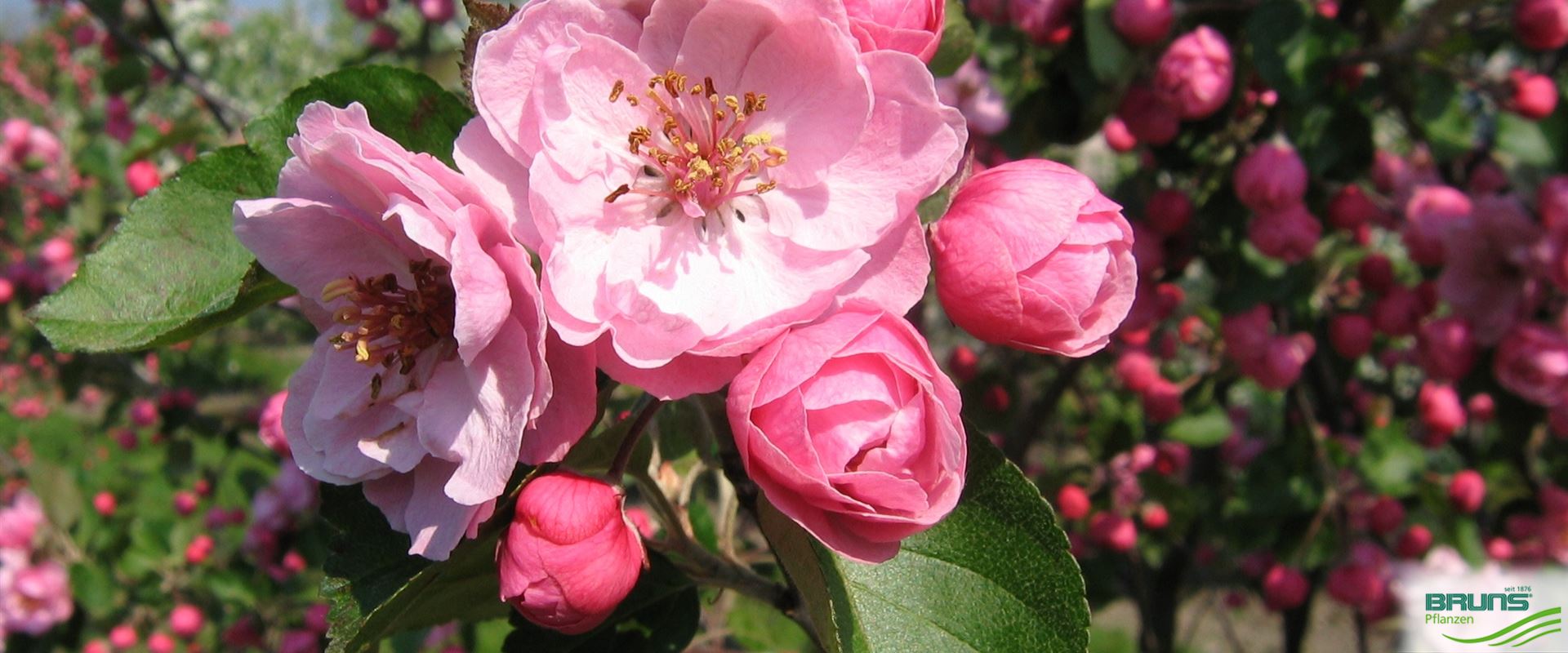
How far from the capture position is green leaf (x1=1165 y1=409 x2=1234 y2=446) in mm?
2570

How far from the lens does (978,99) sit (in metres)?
2.73

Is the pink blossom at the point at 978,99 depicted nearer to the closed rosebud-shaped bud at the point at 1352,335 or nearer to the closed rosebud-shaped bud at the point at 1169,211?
the closed rosebud-shaped bud at the point at 1169,211

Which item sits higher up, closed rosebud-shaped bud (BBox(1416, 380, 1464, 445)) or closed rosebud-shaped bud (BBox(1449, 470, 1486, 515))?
closed rosebud-shaped bud (BBox(1416, 380, 1464, 445))

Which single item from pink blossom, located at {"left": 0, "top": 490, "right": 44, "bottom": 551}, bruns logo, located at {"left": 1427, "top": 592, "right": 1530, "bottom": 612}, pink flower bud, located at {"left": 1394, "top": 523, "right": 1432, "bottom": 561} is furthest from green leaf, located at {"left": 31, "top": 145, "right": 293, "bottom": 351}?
pink blossom, located at {"left": 0, "top": 490, "right": 44, "bottom": 551}

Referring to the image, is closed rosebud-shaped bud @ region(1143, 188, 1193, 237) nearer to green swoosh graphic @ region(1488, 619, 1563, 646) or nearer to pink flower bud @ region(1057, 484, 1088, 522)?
pink flower bud @ region(1057, 484, 1088, 522)

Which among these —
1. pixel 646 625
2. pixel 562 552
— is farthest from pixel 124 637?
pixel 562 552

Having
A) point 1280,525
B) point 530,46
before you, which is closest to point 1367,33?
point 1280,525

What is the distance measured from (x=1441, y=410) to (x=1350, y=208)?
0.64m

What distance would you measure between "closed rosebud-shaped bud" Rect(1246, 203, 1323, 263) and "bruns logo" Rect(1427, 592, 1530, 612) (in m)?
0.84

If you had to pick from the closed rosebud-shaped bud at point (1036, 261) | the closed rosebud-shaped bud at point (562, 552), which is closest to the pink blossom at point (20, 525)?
the closed rosebud-shaped bud at point (562, 552)

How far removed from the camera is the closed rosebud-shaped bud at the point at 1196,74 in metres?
1.89

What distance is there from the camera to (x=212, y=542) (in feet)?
10.9

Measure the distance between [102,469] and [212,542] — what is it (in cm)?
261

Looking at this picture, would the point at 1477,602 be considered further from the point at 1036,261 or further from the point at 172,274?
the point at 172,274
